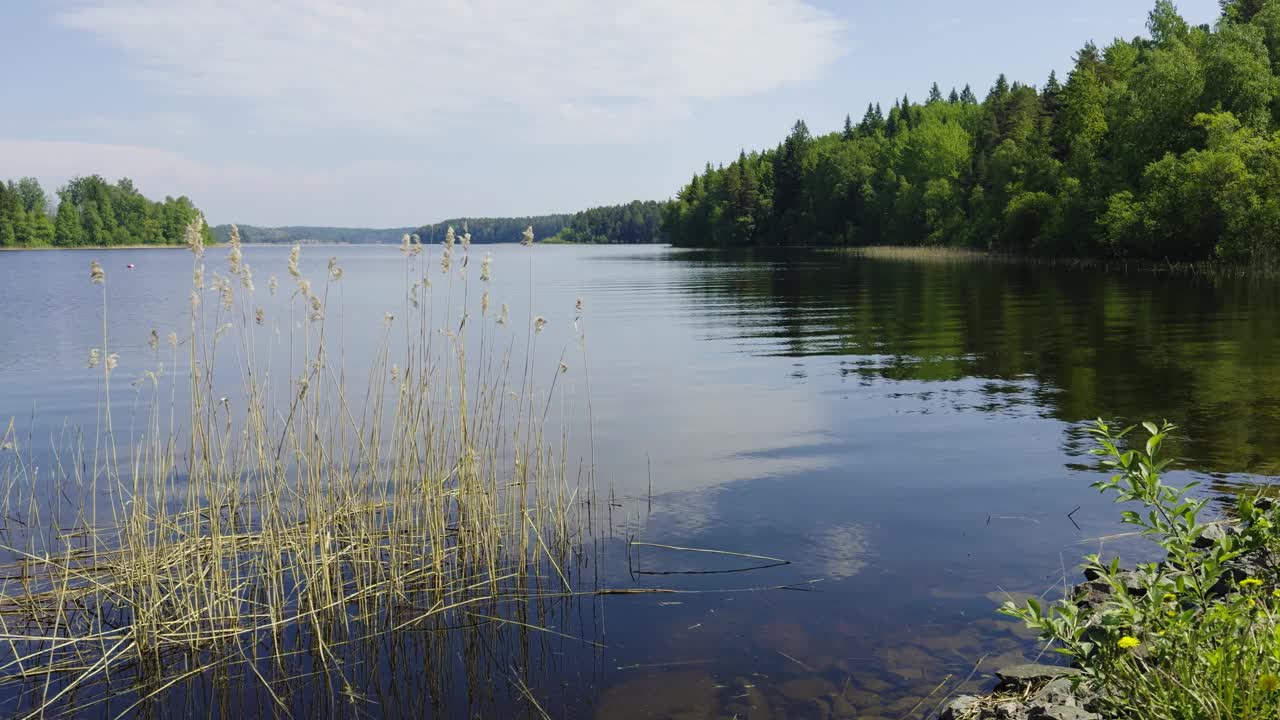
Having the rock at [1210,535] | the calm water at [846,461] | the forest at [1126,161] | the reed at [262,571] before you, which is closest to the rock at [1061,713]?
the calm water at [846,461]

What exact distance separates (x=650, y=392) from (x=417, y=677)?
44.4 feet

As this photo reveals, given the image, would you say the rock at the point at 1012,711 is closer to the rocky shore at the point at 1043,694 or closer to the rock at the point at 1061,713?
the rocky shore at the point at 1043,694

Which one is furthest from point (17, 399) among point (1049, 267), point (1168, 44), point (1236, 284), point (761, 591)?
point (1168, 44)

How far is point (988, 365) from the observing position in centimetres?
2302

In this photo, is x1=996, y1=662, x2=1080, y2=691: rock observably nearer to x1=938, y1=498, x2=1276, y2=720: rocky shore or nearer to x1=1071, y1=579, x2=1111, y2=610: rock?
x1=938, y1=498, x2=1276, y2=720: rocky shore

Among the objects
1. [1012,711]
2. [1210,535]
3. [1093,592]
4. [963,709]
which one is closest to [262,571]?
[963,709]

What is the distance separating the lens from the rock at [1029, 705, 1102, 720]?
5301mm

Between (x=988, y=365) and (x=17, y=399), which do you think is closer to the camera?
(x=17, y=399)

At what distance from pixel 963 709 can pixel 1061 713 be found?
2.67 ft

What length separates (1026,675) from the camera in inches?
253

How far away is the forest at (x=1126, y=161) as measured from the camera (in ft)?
177

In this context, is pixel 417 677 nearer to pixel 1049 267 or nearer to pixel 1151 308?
pixel 1151 308

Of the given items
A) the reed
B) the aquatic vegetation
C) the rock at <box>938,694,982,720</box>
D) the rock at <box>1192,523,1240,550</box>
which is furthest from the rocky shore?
the reed

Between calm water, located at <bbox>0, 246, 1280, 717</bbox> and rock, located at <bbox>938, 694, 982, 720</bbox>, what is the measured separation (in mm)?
437
